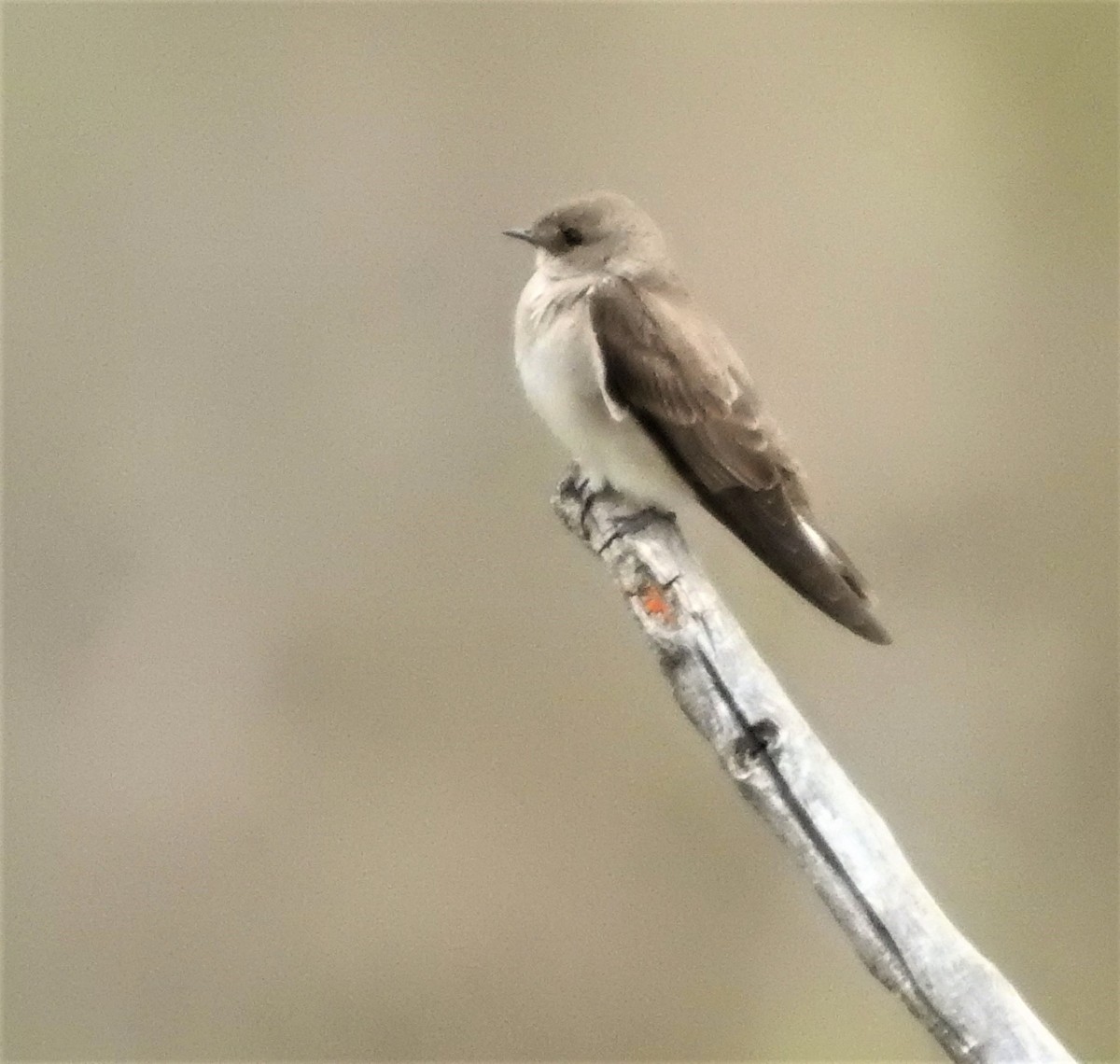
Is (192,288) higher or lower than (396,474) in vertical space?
higher

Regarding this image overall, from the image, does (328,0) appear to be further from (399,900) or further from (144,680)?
(399,900)

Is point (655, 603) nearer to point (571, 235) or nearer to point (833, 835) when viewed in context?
point (833, 835)

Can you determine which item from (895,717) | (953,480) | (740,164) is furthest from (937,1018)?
(740,164)

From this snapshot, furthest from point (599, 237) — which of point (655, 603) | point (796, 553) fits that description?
point (655, 603)

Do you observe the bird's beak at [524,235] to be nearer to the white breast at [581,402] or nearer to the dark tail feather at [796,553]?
the white breast at [581,402]

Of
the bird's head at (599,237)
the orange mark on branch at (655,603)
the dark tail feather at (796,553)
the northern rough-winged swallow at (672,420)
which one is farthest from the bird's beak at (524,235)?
the orange mark on branch at (655,603)
